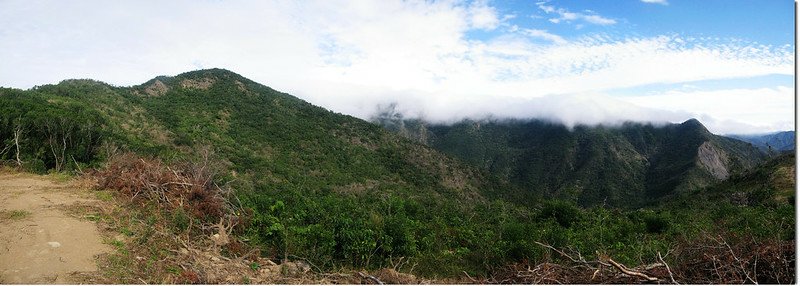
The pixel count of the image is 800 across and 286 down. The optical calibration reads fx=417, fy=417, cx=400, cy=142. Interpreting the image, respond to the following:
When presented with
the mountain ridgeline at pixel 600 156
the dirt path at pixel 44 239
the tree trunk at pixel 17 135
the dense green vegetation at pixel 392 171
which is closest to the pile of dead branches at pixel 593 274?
the dense green vegetation at pixel 392 171

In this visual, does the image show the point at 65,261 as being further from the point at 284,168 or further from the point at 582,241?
the point at 284,168

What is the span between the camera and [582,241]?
32.6ft

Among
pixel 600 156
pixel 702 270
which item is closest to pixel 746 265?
pixel 702 270

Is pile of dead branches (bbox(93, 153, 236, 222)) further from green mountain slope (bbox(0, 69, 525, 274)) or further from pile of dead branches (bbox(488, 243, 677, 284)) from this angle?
pile of dead branches (bbox(488, 243, 677, 284))

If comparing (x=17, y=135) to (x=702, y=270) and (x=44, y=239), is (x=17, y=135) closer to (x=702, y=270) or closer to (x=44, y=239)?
(x=44, y=239)

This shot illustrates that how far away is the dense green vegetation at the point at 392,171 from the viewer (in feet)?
27.0

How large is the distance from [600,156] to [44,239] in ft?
382

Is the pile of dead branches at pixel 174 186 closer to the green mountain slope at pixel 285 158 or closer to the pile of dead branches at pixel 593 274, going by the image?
the green mountain slope at pixel 285 158

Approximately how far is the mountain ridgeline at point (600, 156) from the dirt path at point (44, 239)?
74.3 m

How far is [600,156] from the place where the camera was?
354 feet

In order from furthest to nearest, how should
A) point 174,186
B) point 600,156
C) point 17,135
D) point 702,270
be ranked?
point 600,156, point 17,135, point 174,186, point 702,270

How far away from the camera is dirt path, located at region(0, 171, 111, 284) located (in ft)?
17.0

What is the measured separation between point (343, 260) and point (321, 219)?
75.4 inches

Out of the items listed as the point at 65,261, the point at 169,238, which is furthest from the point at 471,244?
the point at 65,261
